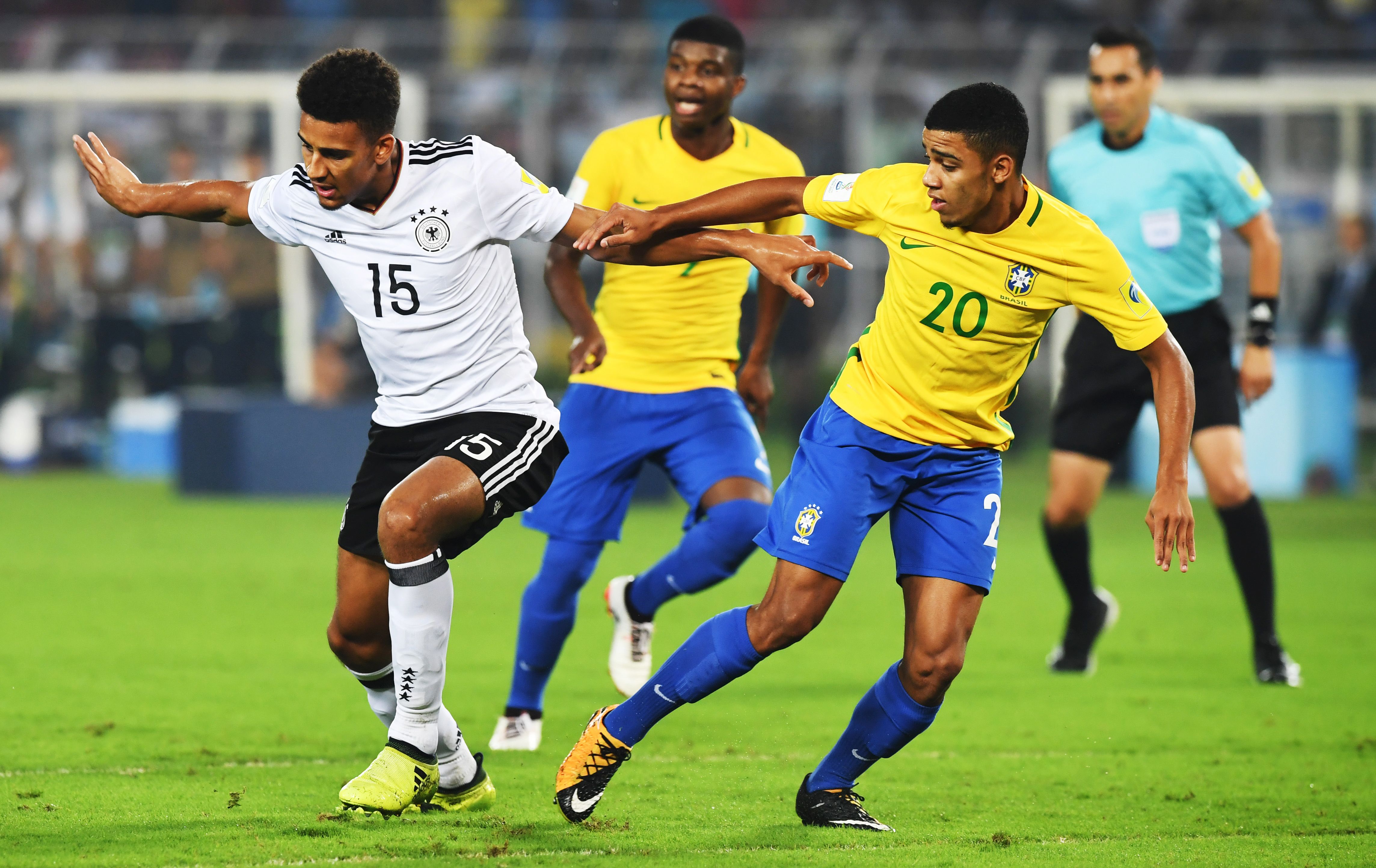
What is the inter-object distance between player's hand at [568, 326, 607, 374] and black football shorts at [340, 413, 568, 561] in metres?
1.10

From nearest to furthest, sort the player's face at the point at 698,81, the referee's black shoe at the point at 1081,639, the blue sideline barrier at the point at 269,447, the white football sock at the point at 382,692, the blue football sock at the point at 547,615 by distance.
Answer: the white football sock at the point at 382,692
the blue football sock at the point at 547,615
the player's face at the point at 698,81
the referee's black shoe at the point at 1081,639
the blue sideline barrier at the point at 269,447

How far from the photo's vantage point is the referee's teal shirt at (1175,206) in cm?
704

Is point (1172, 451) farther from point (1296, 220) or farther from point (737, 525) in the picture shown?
point (1296, 220)

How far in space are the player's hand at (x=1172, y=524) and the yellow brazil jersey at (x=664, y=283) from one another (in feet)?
7.10

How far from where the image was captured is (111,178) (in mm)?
4828

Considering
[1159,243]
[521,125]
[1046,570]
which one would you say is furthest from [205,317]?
[1159,243]

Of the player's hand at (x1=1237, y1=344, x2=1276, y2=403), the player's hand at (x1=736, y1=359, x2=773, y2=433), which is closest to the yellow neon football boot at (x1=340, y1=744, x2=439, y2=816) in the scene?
the player's hand at (x1=736, y1=359, x2=773, y2=433)

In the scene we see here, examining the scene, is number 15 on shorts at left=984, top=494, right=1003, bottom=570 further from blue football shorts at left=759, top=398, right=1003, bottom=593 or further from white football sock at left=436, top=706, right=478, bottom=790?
white football sock at left=436, top=706, right=478, bottom=790

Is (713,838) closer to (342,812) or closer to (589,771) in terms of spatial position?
(589,771)

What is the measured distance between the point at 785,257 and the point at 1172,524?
1.23 meters

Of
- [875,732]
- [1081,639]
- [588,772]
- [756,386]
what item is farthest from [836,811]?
[1081,639]

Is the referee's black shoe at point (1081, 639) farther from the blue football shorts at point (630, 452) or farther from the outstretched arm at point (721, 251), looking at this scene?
the outstretched arm at point (721, 251)

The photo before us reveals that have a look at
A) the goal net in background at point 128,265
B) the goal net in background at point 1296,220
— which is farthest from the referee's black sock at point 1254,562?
the goal net in background at point 128,265

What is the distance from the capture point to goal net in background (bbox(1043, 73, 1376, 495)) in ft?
47.9
